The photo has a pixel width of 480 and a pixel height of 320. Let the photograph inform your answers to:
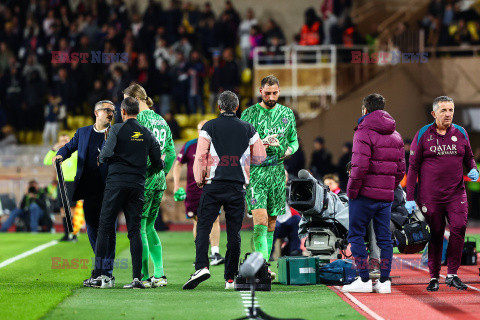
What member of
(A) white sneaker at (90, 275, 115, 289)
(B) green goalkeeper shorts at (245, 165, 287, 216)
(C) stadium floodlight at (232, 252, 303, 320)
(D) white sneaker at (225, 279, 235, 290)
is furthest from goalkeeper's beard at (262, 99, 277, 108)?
(C) stadium floodlight at (232, 252, 303, 320)

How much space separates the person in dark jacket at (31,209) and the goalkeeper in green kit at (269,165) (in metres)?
12.6

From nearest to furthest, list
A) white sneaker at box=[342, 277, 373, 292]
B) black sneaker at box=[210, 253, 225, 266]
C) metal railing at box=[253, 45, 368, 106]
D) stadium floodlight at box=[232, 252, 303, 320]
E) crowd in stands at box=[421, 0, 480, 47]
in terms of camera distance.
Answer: stadium floodlight at box=[232, 252, 303, 320]
white sneaker at box=[342, 277, 373, 292]
black sneaker at box=[210, 253, 225, 266]
crowd in stands at box=[421, 0, 480, 47]
metal railing at box=[253, 45, 368, 106]

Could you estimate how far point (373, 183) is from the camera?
32.6 ft

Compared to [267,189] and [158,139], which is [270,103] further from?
[158,139]

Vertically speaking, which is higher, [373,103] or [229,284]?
[373,103]

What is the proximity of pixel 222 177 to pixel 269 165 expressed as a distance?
3.32 feet

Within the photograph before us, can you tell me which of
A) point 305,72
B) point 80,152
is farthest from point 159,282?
point 305,72

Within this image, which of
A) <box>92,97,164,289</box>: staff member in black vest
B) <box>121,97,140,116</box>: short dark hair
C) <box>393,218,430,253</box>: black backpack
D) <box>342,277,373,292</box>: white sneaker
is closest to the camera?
<box>342,277,373,292</box>: white sneaker

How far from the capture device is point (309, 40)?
2686cm

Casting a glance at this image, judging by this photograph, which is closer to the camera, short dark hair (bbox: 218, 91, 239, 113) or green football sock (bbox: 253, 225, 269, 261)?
short dark hair (bbox: 218, 91, 239, 113)

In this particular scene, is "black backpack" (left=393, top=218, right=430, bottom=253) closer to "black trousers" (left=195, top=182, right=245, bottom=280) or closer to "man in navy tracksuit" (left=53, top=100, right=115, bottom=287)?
"black trousers" (left=195, top=182, right=245, bottom=280)

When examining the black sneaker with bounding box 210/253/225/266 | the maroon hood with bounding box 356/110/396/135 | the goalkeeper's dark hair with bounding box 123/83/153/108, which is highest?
the goalkeeper's dark hair with bounding box 123/83/153/108

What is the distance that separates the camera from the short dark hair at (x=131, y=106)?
33.8ft

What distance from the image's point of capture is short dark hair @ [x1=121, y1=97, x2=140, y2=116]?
33.8ft
